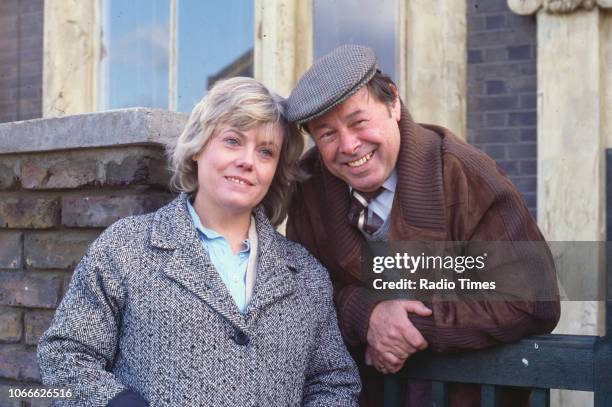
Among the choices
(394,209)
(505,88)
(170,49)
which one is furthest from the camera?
(170,49)

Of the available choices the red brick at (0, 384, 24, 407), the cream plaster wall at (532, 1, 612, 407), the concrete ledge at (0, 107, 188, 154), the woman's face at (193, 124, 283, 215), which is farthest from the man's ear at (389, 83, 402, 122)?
the cream plaster wall at (532, 1, 612, 407)

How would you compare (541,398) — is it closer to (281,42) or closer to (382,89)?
(382,89)

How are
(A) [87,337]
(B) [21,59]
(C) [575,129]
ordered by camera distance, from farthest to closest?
(B) [21,59], (C) [575,129], (A) [87,337]

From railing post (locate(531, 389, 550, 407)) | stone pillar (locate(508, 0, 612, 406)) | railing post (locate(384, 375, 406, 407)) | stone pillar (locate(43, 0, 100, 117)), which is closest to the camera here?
railing post (locate(531, 389, 550, 407))

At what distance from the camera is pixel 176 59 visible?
5605 millimetres

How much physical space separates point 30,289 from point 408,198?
1.16 metres

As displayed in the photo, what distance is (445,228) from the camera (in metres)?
2.14

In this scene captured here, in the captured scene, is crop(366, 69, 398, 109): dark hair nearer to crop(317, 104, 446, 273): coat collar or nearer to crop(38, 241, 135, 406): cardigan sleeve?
crop(317, 104, 446, 273): coat collar

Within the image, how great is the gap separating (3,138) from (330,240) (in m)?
1.08

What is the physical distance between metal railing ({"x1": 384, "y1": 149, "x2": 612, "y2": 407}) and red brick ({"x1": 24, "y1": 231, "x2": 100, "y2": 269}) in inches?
37.7

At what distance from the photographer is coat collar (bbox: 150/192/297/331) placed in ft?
6.32

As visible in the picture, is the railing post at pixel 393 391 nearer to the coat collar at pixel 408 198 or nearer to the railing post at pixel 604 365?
the coat collar at pixel 408 198

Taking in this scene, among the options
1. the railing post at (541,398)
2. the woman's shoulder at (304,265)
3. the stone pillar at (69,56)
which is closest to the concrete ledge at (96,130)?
the woman's shoulder at (304,265)

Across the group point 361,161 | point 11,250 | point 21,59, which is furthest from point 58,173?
point 21,59
